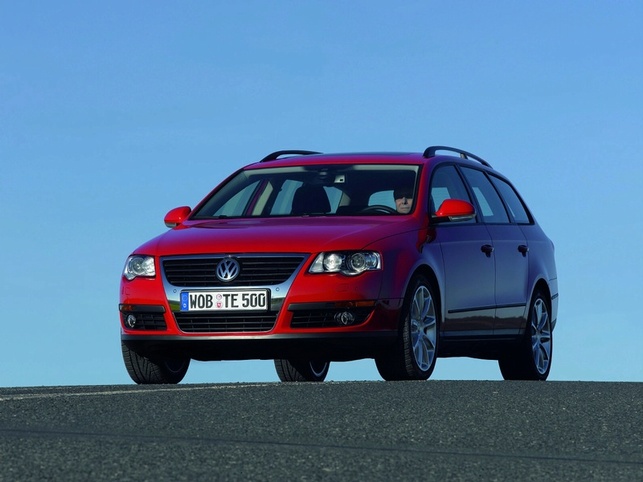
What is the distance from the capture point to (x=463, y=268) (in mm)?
11961

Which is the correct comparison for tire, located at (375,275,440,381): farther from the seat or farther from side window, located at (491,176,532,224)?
side window, located at (491,176,532,224)

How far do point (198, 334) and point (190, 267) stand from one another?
530 millimetres

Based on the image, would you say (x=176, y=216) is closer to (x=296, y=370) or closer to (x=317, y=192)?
(x=317, y=192)

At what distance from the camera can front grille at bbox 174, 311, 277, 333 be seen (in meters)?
10.5

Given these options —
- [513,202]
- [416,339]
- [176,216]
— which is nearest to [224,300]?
[416,339]

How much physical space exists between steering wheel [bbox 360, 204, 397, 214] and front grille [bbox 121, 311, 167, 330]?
2.00 m

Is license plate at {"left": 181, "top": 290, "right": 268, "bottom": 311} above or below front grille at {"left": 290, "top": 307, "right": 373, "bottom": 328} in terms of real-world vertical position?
above

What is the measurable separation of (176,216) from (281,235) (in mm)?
1618

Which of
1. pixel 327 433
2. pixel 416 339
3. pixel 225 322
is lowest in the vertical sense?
pixel 416 339

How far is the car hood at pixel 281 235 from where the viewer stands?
10.6 metres

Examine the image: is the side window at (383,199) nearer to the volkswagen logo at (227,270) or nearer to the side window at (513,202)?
the volkswagen logo at (227,270)

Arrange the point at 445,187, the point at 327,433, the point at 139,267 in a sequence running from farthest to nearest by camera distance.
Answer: the point at 445,187 < the point at 139,267 < the point at 327,433

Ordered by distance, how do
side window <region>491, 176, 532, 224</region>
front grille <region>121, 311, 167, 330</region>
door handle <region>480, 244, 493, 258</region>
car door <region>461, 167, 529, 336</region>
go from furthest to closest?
1. side window <region>491, 176, 532, 224</region>
2. car door <region>461, 167, 529, 336</region>
3. door handle <region>480, 244, 493, 258</region>
4. front grille <region>121, 311, 167, 330</region>

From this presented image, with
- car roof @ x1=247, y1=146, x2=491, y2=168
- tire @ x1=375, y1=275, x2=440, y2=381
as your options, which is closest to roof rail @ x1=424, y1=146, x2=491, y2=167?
car roof @ x1=247, y1=146, x2=491, y2=168
